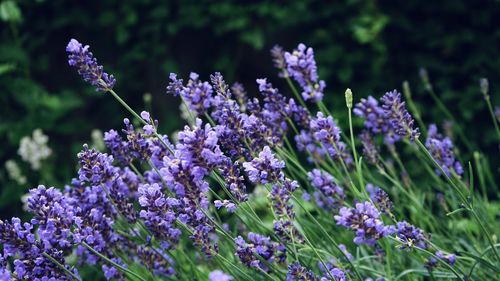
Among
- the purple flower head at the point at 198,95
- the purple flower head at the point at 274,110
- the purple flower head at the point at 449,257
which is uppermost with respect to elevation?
the purple flower head at the point at 198,95

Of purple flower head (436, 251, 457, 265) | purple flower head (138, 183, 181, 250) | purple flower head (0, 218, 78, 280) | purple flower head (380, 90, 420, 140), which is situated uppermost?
purple flower head (0, 218, 78, 280)

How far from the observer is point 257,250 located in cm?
197

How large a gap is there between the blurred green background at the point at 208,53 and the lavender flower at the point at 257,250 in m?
2.10

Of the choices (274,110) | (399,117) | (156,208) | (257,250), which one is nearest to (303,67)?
(274,110)

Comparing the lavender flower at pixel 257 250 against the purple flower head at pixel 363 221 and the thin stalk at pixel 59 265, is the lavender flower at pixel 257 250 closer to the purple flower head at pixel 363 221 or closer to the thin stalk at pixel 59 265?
the purple flower head at pixel 363 221

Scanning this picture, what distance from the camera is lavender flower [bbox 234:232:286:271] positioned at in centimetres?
187

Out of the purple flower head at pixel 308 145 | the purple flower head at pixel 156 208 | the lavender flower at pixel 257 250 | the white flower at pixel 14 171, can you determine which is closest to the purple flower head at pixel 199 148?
the purple flower head at pixel 156 208

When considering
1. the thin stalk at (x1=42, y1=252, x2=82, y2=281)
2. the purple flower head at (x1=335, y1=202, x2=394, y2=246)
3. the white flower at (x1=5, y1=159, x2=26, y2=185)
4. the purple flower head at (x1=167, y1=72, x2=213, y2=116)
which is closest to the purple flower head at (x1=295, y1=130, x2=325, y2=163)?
the purple flower head at (x1=167, y1=72, x2=213, y2=116)

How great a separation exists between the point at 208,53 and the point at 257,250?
2934 millimetres

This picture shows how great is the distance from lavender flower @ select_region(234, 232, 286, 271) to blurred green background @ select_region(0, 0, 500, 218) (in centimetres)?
210

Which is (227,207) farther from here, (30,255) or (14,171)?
(14,171)

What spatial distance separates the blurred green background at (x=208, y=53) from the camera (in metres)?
4.14

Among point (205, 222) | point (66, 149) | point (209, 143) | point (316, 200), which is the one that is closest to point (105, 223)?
point (205, 222)

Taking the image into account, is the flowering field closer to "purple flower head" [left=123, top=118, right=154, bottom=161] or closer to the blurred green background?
"purple flower head" [left=123, top=118, right=154, bottom=161]
